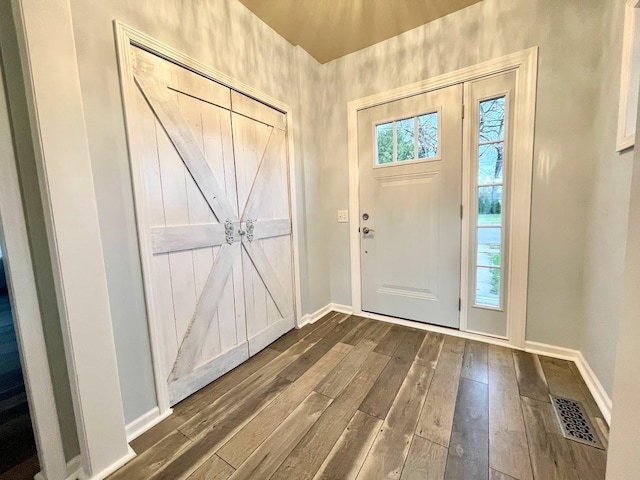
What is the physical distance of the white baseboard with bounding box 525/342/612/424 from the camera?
4.34 feet

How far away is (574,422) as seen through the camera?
1.27 m

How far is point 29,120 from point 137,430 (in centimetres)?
148

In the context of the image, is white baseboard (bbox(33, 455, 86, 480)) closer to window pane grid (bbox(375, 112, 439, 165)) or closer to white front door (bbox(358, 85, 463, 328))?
white front door (bbox(358, 85, 463, 328))

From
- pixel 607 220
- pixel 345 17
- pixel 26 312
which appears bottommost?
pixel 26 312

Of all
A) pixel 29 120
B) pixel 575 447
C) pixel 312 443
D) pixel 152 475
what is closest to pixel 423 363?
pixel 575 447

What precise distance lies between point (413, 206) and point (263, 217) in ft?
4.35

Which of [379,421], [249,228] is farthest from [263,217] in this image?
[379,421]

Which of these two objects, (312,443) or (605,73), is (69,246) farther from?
(605,73)

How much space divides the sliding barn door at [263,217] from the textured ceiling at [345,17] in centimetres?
66

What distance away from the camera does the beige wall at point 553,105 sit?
1.61 metres

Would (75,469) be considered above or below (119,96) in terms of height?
below

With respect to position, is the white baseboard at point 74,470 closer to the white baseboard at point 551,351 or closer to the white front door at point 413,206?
the white front door at point 413,206

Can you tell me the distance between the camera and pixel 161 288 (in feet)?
4.64

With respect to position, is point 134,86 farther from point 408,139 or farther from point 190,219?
point 408,139
